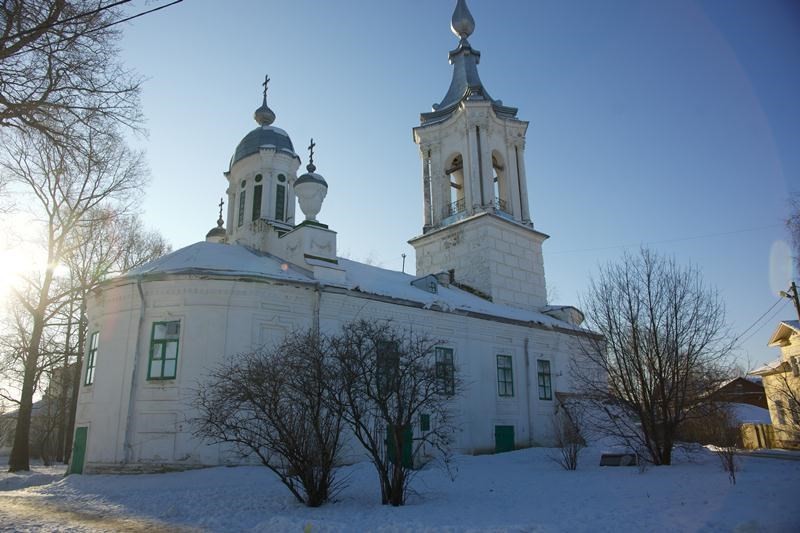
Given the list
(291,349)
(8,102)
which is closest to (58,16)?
(8,102)

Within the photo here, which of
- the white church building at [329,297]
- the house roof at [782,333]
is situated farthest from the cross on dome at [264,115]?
the house roof at [782,333]

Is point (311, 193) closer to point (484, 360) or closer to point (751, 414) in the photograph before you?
point (484, 360)

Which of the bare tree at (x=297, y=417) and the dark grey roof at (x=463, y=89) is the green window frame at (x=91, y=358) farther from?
the dark grey roof at (x=463, y=89)

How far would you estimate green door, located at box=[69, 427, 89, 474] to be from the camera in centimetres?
1644

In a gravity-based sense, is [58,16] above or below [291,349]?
above

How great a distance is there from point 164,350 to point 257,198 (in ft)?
31.8

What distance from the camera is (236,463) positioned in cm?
1552

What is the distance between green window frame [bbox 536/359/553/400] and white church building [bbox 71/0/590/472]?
0.31ft

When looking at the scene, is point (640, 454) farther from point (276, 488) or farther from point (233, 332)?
point (233, 332)

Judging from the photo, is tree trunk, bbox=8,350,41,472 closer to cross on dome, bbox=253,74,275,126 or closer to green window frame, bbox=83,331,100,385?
green window frame, bbox=83,331,100,385

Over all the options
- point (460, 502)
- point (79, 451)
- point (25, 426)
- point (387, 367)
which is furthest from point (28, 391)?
point (460, 502)

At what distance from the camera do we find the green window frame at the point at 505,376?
75.3ft

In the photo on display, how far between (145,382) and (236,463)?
3513 mm

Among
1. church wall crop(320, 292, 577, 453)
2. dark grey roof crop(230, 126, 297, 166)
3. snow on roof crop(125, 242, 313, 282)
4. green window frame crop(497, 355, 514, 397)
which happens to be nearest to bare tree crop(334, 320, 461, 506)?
snow on roof crop(125, 242, 313, 282)
